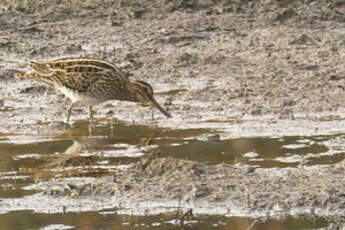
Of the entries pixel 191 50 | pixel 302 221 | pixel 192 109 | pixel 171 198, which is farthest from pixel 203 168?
pixel 191 50

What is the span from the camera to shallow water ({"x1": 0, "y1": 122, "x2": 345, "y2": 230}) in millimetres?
8438

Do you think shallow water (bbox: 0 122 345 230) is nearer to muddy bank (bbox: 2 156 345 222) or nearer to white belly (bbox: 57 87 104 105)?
muddy bank (bbox: 2 156 345 222)

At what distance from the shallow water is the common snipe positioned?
0.34 m

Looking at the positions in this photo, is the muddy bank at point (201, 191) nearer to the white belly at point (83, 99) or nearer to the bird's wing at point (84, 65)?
the white belly at point (83, 99)

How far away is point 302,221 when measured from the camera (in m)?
8.20

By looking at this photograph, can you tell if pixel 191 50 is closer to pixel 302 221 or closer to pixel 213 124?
pixel 213 124

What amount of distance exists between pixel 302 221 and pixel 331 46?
6040 millimetres

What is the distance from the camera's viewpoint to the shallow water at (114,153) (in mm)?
8438

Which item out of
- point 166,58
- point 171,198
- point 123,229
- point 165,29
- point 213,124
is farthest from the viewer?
point 165,29

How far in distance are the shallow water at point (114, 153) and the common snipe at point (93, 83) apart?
1.10ft

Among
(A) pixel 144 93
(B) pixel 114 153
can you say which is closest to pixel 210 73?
(A) pixel 144 93

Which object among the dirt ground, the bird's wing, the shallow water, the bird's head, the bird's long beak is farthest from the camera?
the bird's wing

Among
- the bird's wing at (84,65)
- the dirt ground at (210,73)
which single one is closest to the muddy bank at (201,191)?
the dirt ground at (210,73)

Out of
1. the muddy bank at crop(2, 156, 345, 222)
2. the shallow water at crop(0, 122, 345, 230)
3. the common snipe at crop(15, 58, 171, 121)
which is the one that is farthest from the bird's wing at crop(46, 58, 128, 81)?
the muddy bank at crop(2, 156, 345, 222)
